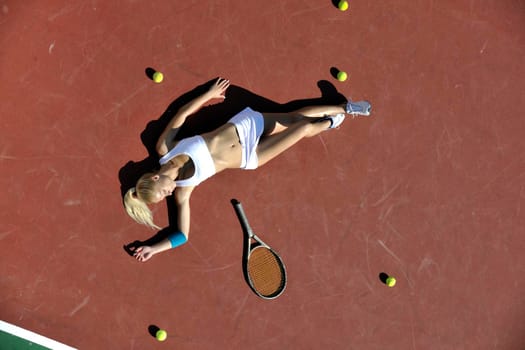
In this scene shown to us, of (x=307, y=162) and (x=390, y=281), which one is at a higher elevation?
(x=307, y=162)

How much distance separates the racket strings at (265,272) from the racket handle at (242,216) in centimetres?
26

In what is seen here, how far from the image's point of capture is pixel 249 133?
4922mm

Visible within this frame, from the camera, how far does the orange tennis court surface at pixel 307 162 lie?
5289 millimetres

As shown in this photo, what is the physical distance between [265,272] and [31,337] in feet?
9.79

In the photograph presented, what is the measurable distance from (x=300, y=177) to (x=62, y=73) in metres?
3.22

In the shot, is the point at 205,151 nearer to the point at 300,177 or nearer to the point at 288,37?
the point at 300,177

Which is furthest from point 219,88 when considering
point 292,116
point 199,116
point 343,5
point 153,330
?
point 153,330

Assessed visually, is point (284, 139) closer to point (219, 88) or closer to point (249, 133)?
point (249, 133)

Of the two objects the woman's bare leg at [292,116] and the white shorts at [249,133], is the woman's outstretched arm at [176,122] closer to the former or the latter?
the white shorts at [249,133]

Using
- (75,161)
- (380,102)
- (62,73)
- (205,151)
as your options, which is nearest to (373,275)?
(380,102)

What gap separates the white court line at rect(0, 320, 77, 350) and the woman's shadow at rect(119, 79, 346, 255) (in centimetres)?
142

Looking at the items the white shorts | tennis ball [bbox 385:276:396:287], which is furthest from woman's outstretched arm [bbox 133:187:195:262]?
tennis ball [bbox 385:276:396:287]

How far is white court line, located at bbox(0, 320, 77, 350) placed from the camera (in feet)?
17.2

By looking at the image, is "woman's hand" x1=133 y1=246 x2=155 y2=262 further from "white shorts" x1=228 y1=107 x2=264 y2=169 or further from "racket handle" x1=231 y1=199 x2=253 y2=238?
"white shorts" x1=228 y1=107 x2=264 y2=169
